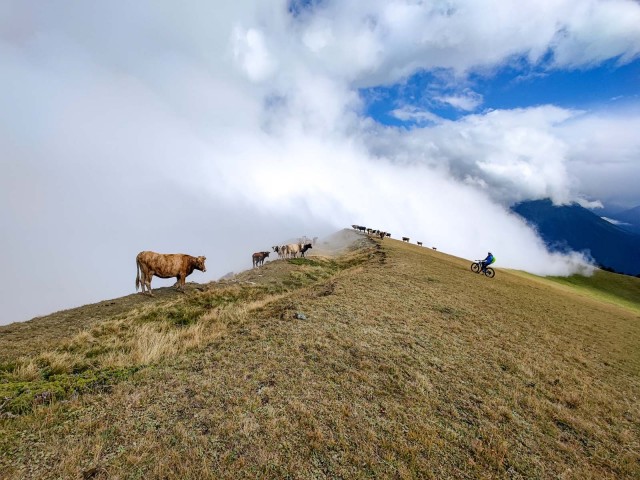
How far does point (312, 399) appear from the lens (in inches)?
335

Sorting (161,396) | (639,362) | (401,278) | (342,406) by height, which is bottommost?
(639,362)

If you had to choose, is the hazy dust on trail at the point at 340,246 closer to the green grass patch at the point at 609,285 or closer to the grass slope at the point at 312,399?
the grass slope at the point at 312,399

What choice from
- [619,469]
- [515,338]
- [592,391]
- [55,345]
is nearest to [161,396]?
[55,345]

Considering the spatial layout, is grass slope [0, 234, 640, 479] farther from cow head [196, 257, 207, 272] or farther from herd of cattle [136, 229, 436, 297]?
cow head [196, 257, 207, 272]

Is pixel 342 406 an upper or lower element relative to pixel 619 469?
upper

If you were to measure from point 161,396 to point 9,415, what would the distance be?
3126 mm

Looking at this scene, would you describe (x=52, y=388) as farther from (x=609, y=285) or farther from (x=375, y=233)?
(x=609, y=285)

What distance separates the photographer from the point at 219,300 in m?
21.2

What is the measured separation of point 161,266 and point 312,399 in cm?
2016

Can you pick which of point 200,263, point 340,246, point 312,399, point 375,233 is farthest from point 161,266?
point 375,233

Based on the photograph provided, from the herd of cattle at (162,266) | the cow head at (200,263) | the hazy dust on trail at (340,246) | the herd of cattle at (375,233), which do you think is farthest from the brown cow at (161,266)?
the herd of cattle at (375,233)

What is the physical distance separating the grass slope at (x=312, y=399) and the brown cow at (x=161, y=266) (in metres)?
7.32

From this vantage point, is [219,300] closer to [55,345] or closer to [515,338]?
[55,345]

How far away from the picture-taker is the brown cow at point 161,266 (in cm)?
2395
